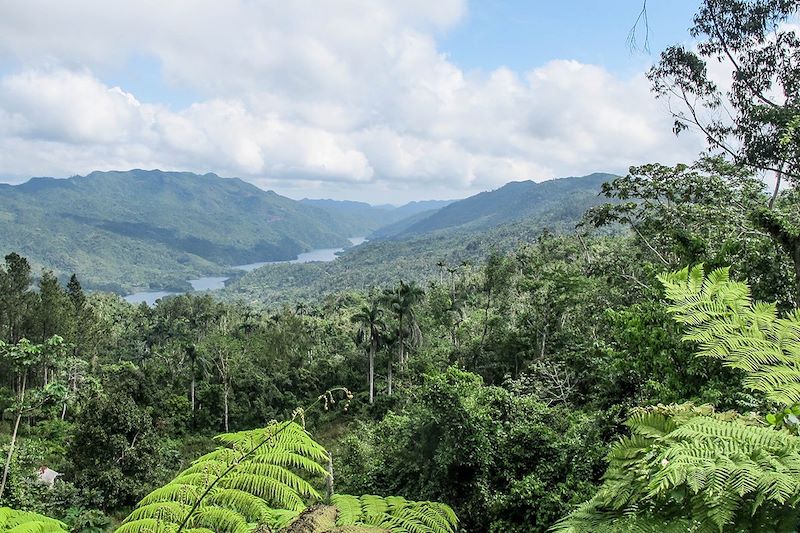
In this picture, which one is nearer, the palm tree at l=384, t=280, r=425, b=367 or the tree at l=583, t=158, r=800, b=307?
the tree at l=583, t=158, r=800, b=307

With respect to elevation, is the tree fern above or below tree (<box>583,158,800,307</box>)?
below

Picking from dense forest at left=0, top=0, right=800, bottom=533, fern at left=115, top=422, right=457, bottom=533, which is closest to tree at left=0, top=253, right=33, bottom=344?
dense forest at left=0, top=0, right=800, bottom=533

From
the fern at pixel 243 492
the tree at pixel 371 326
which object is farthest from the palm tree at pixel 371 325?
the fern at pixel 243 492

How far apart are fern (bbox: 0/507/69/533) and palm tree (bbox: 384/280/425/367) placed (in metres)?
29.4

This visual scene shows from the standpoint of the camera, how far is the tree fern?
1.75 meters

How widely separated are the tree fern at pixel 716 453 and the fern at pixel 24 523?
3.37 metres

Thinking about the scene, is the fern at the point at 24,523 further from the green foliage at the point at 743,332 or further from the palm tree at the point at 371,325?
the palm tree at the point at 371,325

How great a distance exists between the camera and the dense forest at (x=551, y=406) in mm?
2293

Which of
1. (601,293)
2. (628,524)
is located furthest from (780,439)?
(601,293)

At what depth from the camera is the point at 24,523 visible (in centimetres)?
352

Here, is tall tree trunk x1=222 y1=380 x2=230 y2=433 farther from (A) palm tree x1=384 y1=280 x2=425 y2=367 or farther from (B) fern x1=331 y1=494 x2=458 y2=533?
(B) fern x1=331 y1=494 x2=458 y2=533

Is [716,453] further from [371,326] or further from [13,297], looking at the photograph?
[13,297]

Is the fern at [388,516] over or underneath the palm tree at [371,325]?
over

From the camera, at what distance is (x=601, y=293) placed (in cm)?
1905
